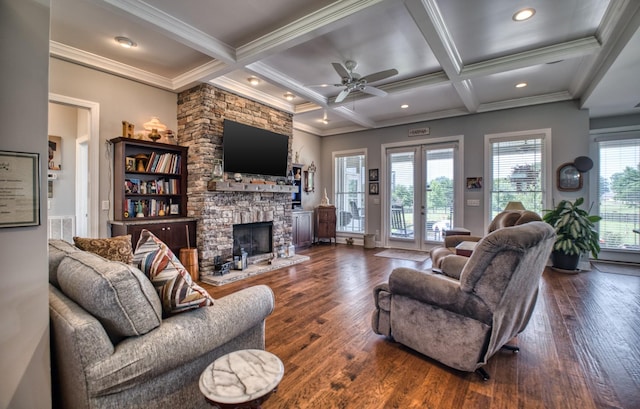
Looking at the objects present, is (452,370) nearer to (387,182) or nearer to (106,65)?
(106,65)

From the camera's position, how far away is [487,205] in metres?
5.63

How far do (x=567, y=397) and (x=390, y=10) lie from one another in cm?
332

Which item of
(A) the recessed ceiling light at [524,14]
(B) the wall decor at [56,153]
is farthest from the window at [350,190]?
(B) the wall decor at [56,153]

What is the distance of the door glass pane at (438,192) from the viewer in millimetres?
6113

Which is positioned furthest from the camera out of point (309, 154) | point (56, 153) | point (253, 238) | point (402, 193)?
point (309, 154)

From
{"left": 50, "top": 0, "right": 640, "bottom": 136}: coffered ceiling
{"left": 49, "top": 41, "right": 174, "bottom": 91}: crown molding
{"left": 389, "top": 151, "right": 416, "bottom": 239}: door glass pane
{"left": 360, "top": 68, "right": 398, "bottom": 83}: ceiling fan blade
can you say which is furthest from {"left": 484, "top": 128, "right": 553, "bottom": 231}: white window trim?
{"left": 49, "top": 41, "right": 174, "bottom": 91}: crown molding

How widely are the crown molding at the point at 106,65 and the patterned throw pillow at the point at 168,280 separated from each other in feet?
11.0

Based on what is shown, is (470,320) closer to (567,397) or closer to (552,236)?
(567,397)

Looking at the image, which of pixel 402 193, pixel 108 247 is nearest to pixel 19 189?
pixel 108 247

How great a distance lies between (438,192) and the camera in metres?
6.23

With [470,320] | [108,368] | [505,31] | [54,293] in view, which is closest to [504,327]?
[470,320]

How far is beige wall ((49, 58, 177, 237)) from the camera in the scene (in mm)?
3512

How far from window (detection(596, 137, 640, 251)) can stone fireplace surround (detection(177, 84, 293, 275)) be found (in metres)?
6.43

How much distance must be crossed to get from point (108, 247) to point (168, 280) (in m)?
1.23
